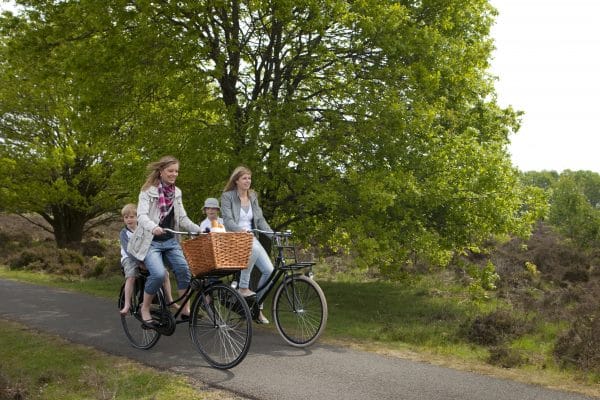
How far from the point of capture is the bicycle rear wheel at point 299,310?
6.83 metres

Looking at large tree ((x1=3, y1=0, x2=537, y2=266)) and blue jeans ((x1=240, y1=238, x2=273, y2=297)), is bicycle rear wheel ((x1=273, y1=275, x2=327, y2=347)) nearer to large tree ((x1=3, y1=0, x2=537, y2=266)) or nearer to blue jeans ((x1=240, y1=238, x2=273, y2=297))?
blue jeans ((x1=240, y1=238, x2=273, y2=297))

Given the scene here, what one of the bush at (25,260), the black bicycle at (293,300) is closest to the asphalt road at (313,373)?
the black bicycle at (293,300)

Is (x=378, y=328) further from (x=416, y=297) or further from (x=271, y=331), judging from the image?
(x=416, y=297)

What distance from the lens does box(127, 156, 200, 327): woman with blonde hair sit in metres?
6.49

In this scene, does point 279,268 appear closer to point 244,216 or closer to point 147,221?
point 244,216

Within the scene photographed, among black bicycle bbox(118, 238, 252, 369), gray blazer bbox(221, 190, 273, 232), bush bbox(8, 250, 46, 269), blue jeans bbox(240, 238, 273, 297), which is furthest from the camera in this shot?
bush bbox(8, 250, 46, 269)

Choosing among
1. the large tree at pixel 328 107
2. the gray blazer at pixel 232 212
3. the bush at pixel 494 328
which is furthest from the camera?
the large tree at pixel 328 107

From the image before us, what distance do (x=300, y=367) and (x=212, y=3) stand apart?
7968 mm

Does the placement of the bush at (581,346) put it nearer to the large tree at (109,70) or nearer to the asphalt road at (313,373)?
the asphalt road at (313,373)

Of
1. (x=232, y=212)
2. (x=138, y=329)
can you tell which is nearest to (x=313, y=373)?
(x=232, y=212)

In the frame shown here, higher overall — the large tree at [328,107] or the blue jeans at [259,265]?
the large tree at [328,107]

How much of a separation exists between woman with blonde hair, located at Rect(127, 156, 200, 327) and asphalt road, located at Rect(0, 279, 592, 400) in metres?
0.84

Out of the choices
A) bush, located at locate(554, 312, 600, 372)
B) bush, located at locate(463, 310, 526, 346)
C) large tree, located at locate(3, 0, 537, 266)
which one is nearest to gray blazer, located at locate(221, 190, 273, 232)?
large tree, located at locate(3, 0, 537, 266)

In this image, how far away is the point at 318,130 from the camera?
11.8 m
